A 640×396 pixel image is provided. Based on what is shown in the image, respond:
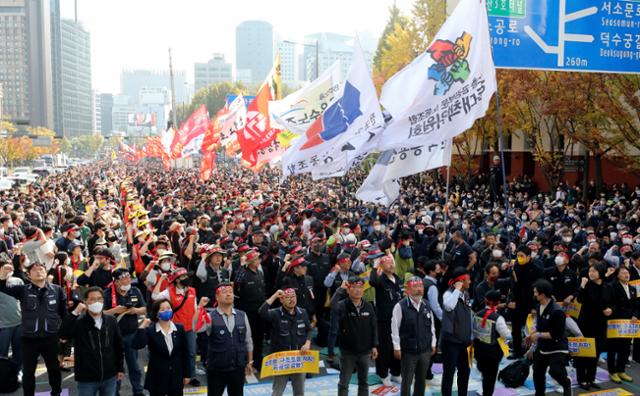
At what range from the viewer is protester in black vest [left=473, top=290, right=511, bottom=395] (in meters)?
7.12

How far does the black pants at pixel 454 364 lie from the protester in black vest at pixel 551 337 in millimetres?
840

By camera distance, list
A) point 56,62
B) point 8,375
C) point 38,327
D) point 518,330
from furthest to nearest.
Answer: point 56,62, point 518,330, point 8,375, point 38,327

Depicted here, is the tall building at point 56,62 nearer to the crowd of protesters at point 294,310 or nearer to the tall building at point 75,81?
the tall building at point 75,81

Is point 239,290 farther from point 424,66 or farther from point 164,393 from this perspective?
point 424,66

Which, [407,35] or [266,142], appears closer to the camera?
[266,142]

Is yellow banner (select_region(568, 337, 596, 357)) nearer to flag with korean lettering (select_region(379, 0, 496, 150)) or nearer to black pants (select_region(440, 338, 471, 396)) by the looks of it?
black pants (select_region(440, 338, 471, 396))

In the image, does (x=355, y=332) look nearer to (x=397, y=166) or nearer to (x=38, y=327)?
(x=38, y=327)

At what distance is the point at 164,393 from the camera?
6.37 meters

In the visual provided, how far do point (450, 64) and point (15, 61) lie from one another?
161m

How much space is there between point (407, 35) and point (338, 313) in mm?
29927

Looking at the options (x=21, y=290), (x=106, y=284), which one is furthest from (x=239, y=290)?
(x=21, y=290)

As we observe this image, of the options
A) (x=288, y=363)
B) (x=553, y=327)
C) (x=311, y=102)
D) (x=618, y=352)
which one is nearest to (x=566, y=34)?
(x=618, y=352)

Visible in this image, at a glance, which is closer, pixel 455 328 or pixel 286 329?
pixel 286 329

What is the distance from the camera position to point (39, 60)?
14900cm
